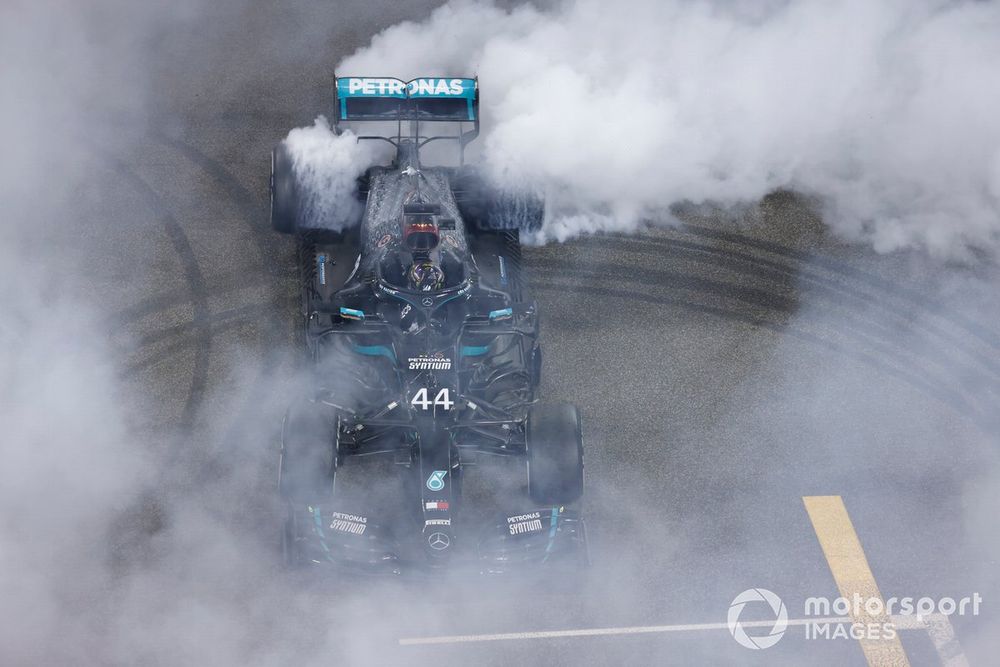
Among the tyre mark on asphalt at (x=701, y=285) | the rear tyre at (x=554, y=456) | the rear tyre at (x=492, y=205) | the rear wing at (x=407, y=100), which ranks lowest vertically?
the rear tyre at (x=554, y=456)

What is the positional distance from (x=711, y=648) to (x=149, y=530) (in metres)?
3.90

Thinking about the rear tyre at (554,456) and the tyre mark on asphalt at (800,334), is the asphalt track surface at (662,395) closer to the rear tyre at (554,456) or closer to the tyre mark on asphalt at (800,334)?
the tyre mark on asphalt at (800,334)

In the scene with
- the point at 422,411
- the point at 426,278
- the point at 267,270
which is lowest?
the point at 422,411

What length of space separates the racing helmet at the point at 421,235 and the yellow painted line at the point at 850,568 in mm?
Answer: 3344

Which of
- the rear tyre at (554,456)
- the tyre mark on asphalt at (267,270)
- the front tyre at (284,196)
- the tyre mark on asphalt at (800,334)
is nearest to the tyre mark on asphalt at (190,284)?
the tyre mark on asphalt at (267,270)

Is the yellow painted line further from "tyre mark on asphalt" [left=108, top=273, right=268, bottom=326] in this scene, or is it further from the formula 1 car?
"tyre mark on asphalt" [left=108, top=273, right=268, bottom=326]

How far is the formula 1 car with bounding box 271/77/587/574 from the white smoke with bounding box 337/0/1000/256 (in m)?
1.76

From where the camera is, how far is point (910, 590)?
8211mm

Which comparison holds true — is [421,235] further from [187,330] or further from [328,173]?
[187,330]

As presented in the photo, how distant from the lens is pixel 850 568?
837 cm

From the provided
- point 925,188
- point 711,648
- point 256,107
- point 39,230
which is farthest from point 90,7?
point 711,648

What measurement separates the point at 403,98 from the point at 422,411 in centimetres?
316

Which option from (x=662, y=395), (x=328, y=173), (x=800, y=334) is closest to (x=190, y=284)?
(x=328, y=173)

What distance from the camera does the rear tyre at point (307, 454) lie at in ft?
26.3
